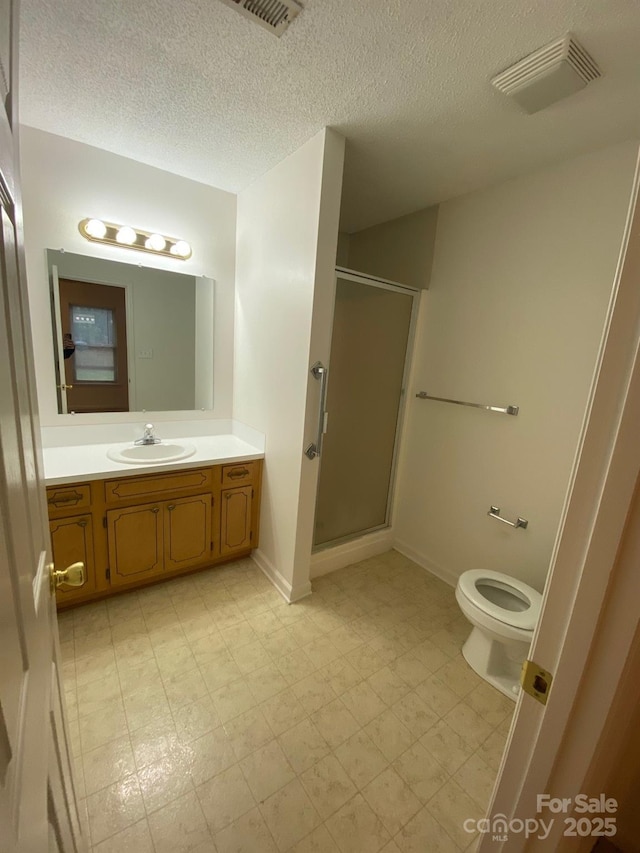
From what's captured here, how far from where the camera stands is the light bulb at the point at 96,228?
1925 millimetres

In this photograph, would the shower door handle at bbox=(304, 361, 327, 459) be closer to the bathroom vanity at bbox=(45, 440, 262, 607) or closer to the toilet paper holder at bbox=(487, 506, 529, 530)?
the bathroom vanity at bbox=(45, 440, 262, 607)

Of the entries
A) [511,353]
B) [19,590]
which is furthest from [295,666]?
[511,353]

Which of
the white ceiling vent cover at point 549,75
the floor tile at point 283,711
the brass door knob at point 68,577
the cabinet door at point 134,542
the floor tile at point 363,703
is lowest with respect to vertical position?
the floor tile at point 283,711

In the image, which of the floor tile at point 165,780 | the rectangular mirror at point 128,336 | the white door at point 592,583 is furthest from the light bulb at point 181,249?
the floor tile at point 165,780

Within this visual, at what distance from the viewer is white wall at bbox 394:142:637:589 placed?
1.67 m

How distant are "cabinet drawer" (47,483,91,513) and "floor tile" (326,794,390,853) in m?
1.64

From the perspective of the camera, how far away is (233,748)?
1.30 m

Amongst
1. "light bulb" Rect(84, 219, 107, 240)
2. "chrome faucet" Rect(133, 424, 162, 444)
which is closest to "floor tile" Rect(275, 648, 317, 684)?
"chrome faucet" Rect(133, 424, 162, 444)

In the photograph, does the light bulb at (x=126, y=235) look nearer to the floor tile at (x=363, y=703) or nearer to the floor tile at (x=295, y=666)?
the floor tile at (x=295, y=666)

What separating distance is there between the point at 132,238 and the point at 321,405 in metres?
1.50

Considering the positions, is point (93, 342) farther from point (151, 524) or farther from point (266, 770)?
point (266, 770)

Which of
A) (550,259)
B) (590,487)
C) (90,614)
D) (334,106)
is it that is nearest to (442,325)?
(550,259)

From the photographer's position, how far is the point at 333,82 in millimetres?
1323

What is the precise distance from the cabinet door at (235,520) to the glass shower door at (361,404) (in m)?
0.47
